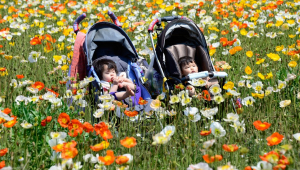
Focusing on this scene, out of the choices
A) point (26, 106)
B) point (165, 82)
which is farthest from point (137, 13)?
point (26, 106)

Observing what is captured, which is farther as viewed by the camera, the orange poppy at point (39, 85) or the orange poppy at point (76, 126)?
the orange poppy at point (39, 85)

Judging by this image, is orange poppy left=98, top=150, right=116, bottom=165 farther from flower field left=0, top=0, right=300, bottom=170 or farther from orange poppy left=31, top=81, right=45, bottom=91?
orange poppy left=31, top=81, right=45, bottom=91

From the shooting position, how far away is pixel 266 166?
73.3 inches

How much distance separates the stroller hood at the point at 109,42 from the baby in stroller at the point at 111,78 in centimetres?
21

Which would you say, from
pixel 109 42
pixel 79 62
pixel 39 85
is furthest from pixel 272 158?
pixel 109 42

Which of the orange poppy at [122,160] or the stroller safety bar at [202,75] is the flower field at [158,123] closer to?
the orange poppy at [122,160]

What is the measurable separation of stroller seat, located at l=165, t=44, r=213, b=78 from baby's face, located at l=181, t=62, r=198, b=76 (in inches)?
3.3

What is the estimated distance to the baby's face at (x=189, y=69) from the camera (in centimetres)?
370

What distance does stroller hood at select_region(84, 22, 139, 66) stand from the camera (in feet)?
13.1

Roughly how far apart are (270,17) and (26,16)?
3.69 meters

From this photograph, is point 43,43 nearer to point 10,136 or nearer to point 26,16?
point 26,16

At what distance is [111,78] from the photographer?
371 cm

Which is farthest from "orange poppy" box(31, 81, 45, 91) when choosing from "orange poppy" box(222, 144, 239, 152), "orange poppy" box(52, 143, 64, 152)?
"orange poppy" box(222, 144, 239, 152)

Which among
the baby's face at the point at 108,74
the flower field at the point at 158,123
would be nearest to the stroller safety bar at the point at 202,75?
the flower field at the point at 158,123
